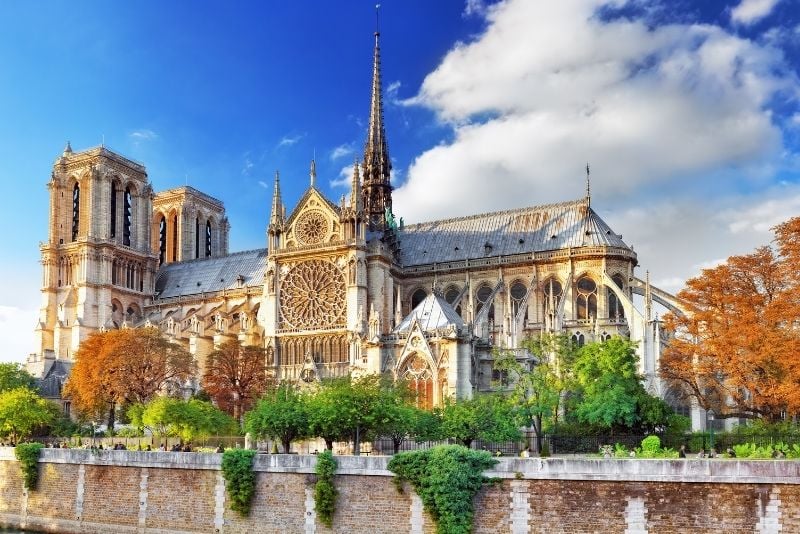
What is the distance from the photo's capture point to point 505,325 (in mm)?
57969

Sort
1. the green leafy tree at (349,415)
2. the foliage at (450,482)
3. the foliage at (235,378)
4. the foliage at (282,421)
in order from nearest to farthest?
1. the foliage at (450,482)
2. the green leafy tree at (349,415)
3. the foliage at (282,421)
4. the foliage at (235,378)

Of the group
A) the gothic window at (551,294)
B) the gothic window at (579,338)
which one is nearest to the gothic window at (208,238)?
the gothic window at (551,294)

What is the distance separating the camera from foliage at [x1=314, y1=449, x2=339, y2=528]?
31.6m

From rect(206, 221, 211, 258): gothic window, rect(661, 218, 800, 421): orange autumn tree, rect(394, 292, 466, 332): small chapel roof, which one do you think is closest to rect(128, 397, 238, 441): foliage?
rect(394, 292, 466, 332): small chapel roof

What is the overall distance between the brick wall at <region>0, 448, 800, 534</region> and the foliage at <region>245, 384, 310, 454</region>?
3.24 m

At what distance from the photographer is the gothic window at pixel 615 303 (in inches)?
2451

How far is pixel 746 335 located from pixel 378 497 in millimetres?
16545

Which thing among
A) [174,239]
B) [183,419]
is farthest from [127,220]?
[183,419]

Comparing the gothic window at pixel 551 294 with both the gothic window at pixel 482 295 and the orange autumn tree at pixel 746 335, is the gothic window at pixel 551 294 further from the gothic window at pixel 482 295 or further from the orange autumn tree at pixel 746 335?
the orange autumn tree at pixel 746 335

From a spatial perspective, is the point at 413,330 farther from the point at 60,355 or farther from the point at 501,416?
the point at 60,355

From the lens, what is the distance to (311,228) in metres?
67.0

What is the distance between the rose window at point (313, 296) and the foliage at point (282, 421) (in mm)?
25035

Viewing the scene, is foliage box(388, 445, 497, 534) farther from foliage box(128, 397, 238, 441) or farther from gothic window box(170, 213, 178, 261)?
gothic window box(170, 213, 178, 261)

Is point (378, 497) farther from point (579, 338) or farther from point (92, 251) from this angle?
point (92, 251)
